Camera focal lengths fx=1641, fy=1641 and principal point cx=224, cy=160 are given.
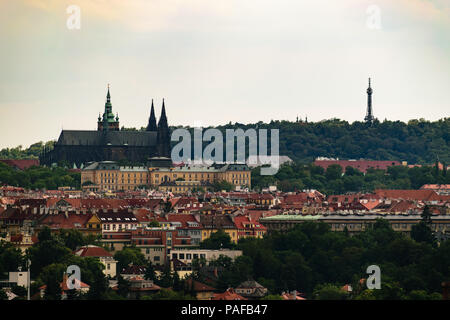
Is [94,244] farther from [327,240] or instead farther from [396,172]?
[396,172]

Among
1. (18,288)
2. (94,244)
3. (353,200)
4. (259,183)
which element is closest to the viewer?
(18,288)

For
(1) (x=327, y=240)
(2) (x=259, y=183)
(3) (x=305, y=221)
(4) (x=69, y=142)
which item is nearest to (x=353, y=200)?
(3) (x=305, y=221)

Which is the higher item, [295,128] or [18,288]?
[295,128]

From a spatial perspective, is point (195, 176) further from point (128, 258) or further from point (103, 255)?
point (103, 255)

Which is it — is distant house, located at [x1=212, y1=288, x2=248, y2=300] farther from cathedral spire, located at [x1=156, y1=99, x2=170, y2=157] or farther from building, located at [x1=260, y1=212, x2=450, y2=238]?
cathedral spire, located at [x1=156, y1=99, x2=170, y2=157]

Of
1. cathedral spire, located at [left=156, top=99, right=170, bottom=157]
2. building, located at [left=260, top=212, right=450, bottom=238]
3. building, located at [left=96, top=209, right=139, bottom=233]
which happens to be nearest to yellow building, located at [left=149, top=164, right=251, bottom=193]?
cathedral spire, located at [left=156, top=99, right=170, bottom=157]

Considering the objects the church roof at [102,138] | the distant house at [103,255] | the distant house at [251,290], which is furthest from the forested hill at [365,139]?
the distant house at [251,290]

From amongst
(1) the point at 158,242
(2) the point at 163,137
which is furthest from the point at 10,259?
(2) the point at 163,137

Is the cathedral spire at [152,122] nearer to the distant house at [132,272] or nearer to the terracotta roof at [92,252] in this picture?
the terracotta roof at [92,252]

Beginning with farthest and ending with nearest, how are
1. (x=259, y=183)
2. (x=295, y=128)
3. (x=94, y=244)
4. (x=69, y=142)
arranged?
(x=295, y=128), (x=69, y=142), (x=259, y=183), (x=94, y=244)
